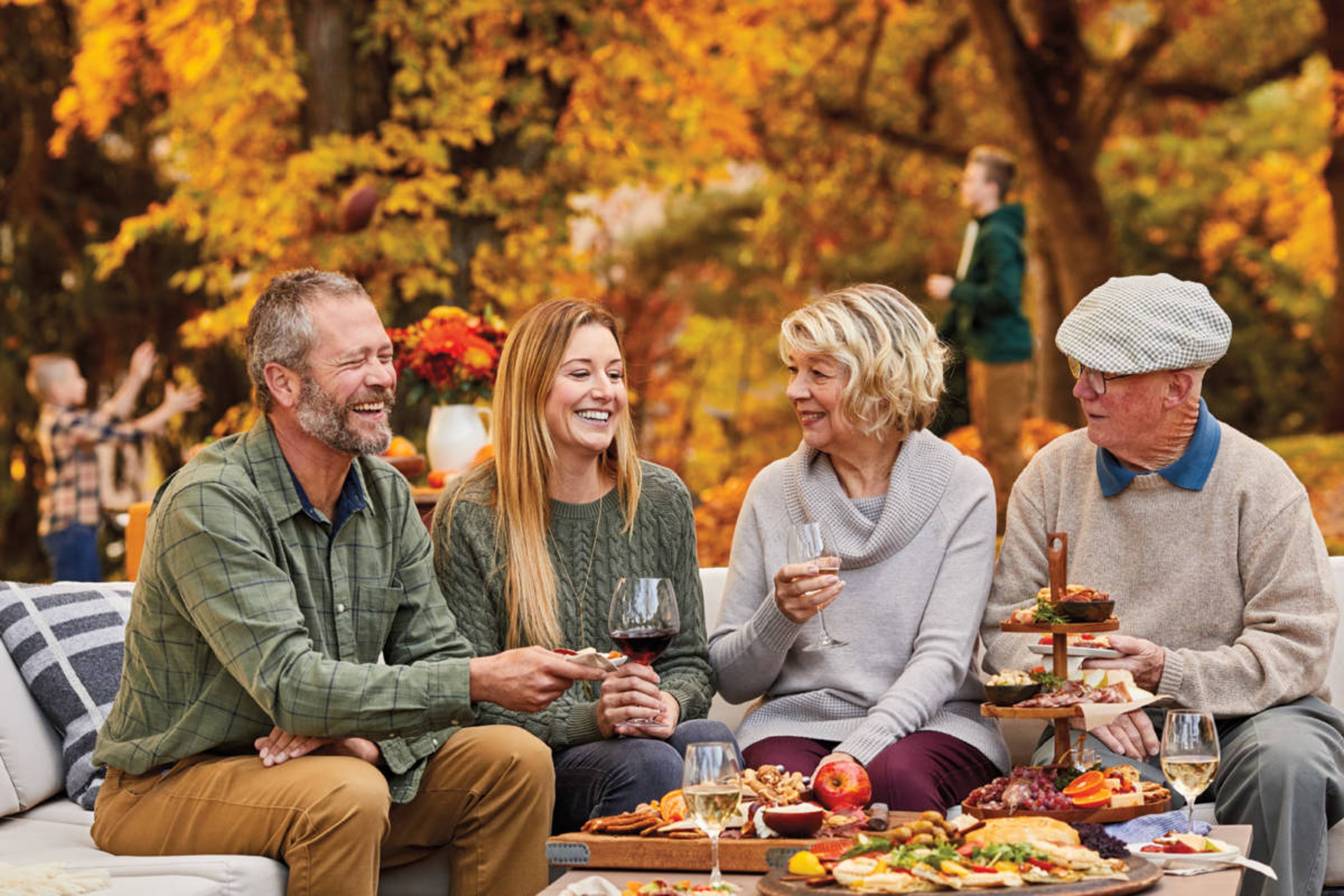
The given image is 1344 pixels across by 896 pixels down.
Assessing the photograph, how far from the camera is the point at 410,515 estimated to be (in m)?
2.95

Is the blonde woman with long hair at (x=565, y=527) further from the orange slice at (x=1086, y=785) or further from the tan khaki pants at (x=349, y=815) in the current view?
the orange slice at (x=1086, y=785)

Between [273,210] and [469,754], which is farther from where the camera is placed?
[273,210]

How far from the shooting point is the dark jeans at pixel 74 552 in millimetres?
8312

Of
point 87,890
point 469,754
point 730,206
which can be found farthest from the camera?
point 730,206

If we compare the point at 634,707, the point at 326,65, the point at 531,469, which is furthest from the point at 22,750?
the point at 326,65

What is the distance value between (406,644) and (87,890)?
72cm

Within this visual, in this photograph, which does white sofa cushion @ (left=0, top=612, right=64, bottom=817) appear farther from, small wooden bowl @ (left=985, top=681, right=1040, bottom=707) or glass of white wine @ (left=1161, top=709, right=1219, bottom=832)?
A: glass of white wine @ (left=1161, top=709, right=1219, bottom=832)

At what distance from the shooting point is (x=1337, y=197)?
1021 centimetres

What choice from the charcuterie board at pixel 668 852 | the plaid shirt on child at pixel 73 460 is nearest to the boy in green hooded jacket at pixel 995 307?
the plaid shirt on child at pixel 73 460

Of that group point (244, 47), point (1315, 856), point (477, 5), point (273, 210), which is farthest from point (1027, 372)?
point (1315, 856)

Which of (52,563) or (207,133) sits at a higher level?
(207,133)

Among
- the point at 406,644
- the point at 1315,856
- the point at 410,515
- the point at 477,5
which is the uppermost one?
the point at 477,5

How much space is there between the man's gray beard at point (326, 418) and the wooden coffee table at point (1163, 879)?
34.2 inches

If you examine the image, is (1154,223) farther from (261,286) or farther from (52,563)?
(52,563)
